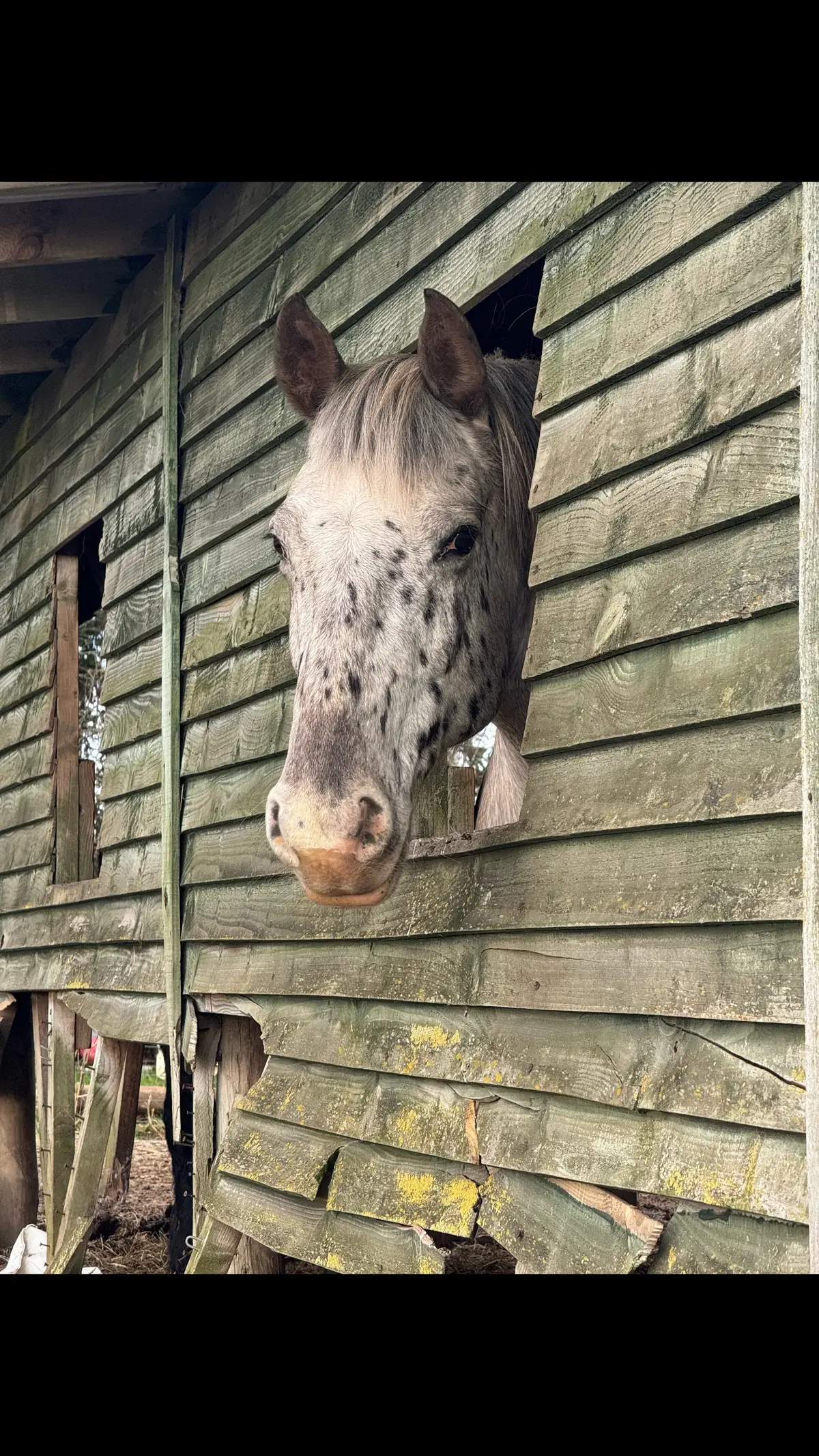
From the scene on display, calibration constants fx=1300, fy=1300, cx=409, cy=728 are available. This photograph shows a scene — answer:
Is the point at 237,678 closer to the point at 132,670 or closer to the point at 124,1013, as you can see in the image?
the point at 132,670

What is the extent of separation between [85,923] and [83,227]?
9.49ft

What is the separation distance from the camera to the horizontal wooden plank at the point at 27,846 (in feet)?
20.1

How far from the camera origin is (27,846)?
642 cm

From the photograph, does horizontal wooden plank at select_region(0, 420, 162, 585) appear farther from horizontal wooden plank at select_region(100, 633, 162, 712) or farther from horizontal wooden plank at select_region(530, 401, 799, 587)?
horizontal wooden plank at select_region(530, 401, 799, 587)

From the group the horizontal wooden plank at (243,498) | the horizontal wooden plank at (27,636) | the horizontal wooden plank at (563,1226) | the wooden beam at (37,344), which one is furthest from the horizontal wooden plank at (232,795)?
the wooden beam at (37,344)

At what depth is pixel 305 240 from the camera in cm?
422

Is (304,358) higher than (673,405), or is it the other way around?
(304,358)

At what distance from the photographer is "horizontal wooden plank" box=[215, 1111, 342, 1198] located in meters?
3.54

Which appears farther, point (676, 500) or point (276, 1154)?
point (276, 1154)

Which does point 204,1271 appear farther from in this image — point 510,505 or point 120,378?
point 120,378

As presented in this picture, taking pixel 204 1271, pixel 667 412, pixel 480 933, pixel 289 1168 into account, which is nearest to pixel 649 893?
pixel 480 933

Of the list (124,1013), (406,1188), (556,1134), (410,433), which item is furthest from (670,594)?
(124,1013)
